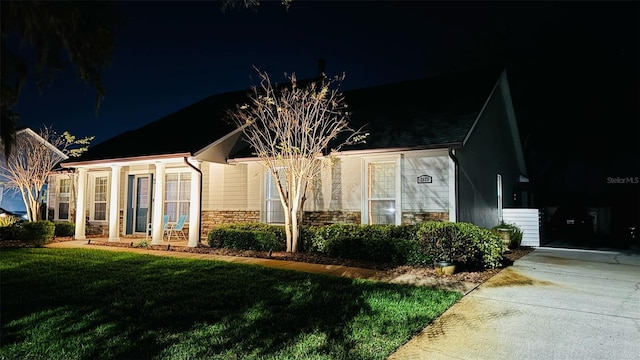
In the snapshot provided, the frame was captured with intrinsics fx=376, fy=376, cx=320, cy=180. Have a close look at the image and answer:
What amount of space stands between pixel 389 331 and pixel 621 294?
445 centimetres

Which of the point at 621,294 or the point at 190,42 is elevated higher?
the point at 190,42

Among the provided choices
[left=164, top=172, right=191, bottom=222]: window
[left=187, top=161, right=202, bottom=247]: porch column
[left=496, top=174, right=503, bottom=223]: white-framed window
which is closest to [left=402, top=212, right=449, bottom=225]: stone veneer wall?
[left=496, top=174, right=503, bottom=223]: white-framed window

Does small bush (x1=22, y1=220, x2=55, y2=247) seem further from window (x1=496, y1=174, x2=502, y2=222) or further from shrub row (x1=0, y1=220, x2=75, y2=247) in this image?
window (x1=496, y1=174, x2=502, y2=222)

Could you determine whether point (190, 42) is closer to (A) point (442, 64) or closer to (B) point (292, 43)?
(B) point (292, 43)

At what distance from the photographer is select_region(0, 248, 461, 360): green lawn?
386cm

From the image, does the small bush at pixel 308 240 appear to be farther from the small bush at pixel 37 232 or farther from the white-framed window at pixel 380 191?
the small bush at pixel 37 232

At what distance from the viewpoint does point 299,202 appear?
9734 millimetres

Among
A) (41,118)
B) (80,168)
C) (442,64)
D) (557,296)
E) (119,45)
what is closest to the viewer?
(119,45)

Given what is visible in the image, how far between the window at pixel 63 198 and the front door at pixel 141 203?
4124 mm

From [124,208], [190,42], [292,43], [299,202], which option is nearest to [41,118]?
[124,208]

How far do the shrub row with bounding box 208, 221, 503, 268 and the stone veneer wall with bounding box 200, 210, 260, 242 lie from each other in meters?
0.93

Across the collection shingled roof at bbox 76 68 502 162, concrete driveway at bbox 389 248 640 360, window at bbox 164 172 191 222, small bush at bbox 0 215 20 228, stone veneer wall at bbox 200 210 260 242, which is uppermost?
shingled roof at bbox 76 68 502 162

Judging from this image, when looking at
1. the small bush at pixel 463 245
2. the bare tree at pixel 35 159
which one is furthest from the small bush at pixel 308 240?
the bare tree at pixel 35 159

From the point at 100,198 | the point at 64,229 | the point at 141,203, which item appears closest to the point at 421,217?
the point at 141,203
